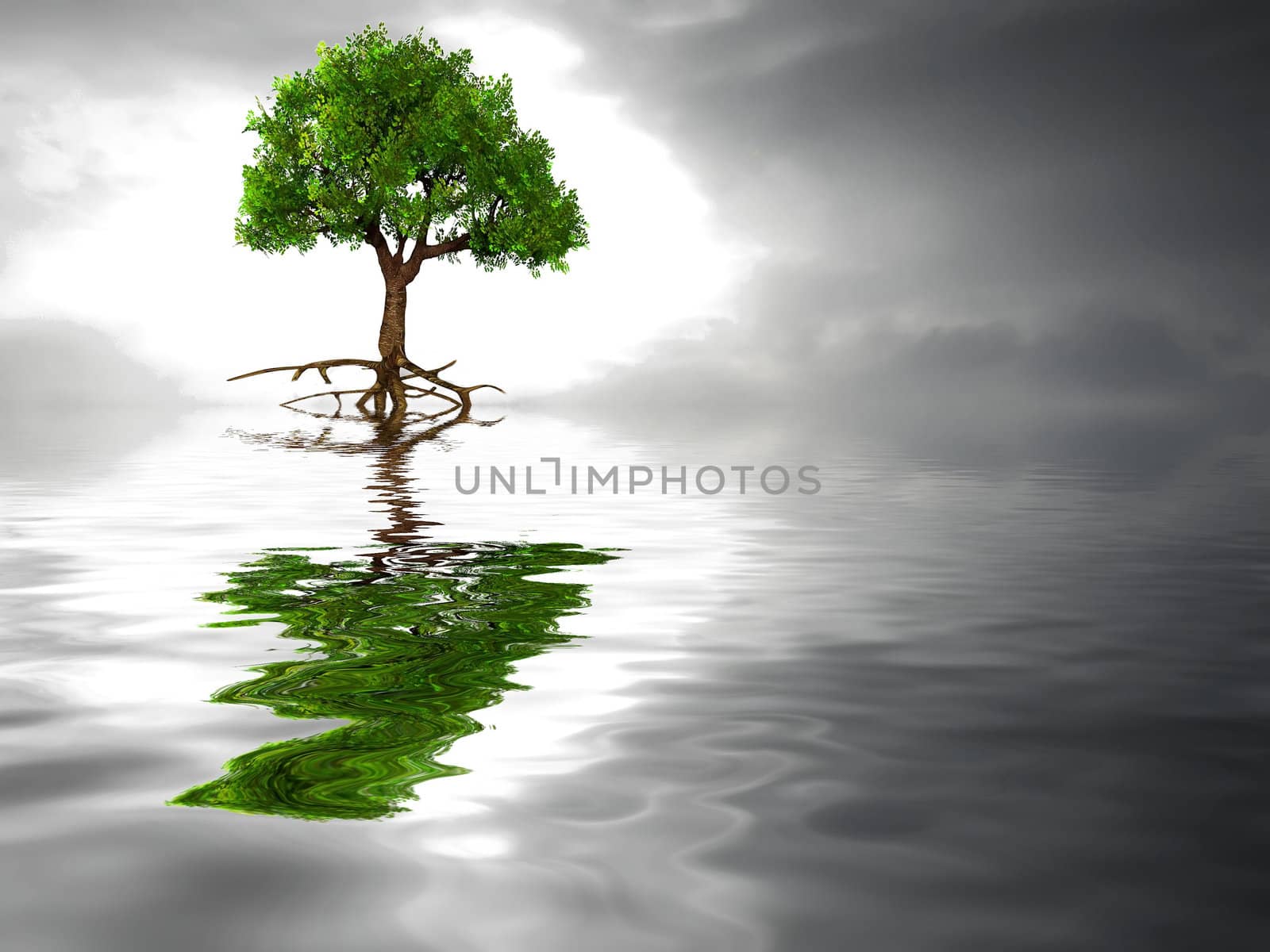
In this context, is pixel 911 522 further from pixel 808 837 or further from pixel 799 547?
pixel 808 837

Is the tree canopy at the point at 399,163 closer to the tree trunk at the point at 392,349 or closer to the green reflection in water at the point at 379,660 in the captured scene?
the tree trunk at the point at 392,349

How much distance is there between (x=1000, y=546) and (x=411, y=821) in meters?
10.4

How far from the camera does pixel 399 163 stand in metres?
39.1

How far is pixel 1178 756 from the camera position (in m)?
5.03

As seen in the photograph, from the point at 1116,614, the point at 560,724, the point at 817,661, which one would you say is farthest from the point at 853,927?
the point at 1116,614

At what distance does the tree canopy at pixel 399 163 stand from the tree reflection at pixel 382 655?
101 feet

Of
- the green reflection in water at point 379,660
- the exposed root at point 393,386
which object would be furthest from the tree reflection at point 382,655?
the exposed root at point 393,386

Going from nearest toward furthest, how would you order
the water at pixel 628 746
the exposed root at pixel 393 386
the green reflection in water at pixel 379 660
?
the water at pixel 628 746 → the green reflection in water at pixel 379 660 → the exposed root at pixel 393 386

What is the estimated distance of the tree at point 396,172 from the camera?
3953 cm

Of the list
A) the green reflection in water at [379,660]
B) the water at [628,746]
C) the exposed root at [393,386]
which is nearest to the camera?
the water at [628,746]

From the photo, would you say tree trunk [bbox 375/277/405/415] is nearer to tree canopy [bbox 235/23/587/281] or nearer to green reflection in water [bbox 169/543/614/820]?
tree canopy [bbox 235/23/587/281]

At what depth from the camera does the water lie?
3420 mm

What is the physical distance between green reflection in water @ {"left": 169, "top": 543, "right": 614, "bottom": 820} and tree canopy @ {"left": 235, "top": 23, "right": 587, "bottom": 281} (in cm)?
3172

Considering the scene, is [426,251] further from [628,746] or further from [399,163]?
[628,746]
